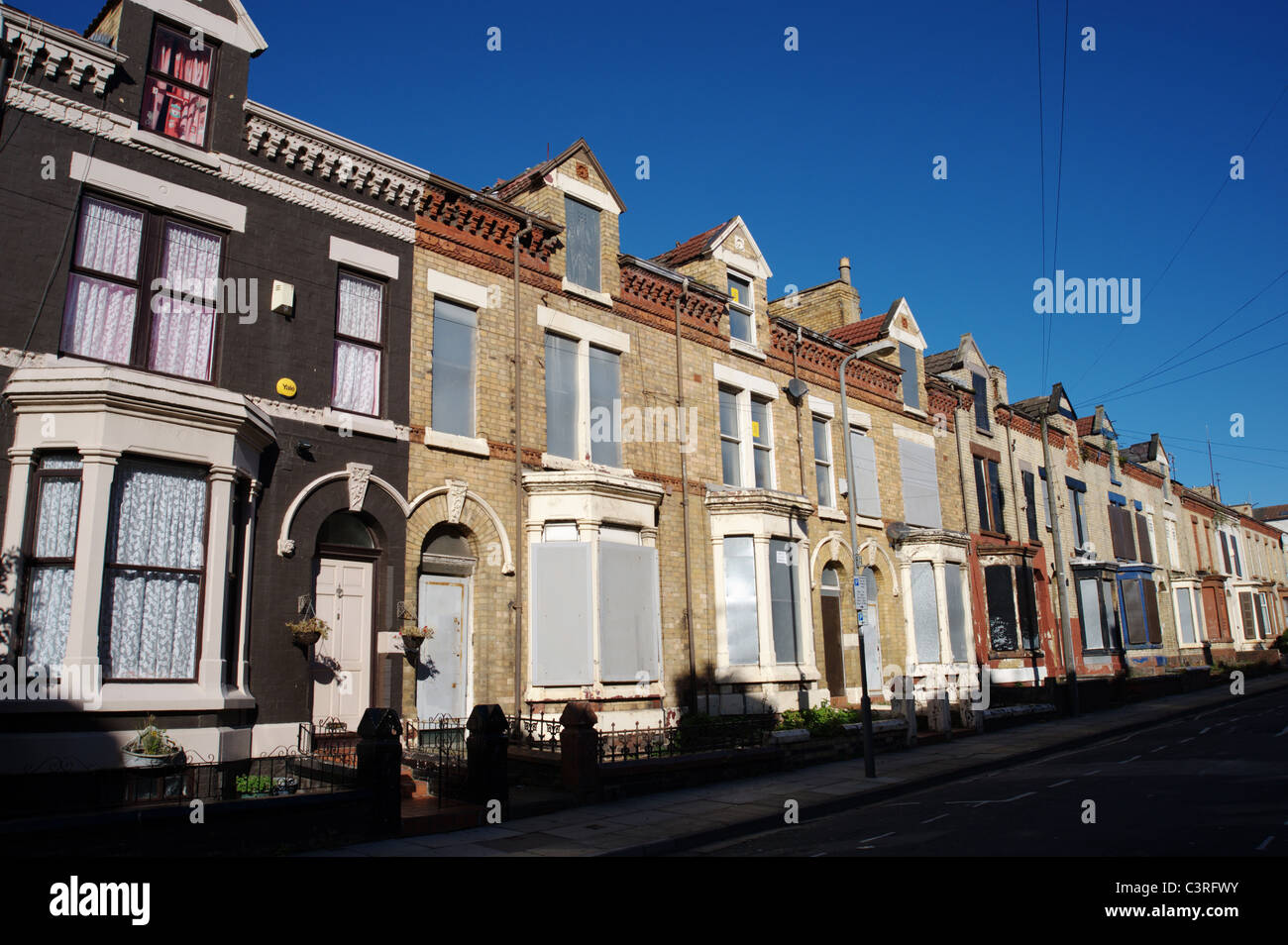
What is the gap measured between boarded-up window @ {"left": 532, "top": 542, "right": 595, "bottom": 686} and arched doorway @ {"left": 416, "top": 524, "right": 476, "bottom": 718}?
126 cm

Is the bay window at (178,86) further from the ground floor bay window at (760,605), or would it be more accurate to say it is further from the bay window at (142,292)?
the ground floor bay window at (760,605)

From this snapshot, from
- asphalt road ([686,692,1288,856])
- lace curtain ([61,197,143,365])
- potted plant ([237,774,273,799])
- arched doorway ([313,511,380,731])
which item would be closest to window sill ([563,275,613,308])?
arched doorway ([313,511,380,731])

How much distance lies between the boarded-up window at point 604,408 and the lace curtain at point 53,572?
9.48m

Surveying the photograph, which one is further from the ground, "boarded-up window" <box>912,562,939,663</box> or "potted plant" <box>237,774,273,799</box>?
"boarded-up window" <box>912,562,939,663</box>

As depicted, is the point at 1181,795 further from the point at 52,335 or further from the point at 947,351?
the point at 947,351

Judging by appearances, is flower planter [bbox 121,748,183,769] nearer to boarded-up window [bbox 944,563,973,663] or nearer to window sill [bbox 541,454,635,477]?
window sill [bbox 541,454,635,477]

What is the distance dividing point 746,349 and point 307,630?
43.9 feet

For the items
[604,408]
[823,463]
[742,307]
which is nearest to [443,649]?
[604,408]

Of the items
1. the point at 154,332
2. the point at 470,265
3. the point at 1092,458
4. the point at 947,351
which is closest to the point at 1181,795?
the point at 470,265

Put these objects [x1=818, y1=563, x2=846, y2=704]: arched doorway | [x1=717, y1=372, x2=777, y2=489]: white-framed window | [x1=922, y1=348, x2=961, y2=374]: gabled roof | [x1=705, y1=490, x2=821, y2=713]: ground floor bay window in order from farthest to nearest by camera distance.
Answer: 1. [x1=922, y1=348, x2=961, y2=374]: gabled roof
2. [x1=818, y1=563, x2=846, y2=704]: arched doorway
3. [x1=717, y1=372, x2=777, y2=489]: white-framed window
4. [x1=705, y1=490, x2=821, y2=713]: ground floor bay window

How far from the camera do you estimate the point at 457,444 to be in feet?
51.5

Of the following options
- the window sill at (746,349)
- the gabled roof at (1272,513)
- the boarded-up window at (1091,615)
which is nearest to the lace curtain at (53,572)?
the window sill at (746,349)

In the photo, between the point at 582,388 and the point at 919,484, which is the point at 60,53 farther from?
the point at 919,484

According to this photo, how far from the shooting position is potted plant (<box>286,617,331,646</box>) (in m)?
12.8
